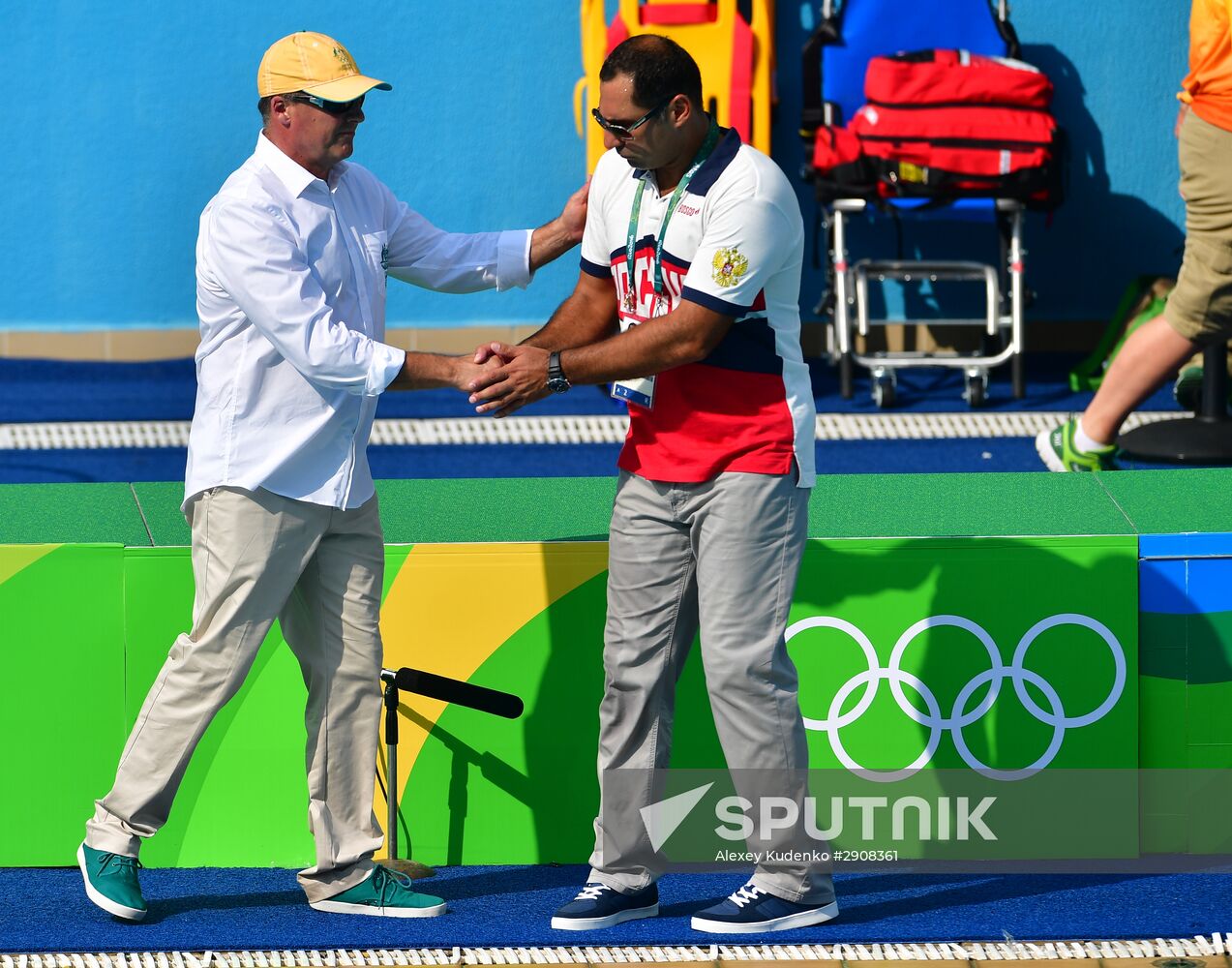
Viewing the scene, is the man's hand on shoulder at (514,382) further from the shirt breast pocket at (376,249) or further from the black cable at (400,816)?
the black cable at (400,816)

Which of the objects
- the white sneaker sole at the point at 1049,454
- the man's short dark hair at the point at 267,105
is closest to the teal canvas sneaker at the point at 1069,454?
the white sneaker sole at the point at 1049,454

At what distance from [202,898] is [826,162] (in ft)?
14.3

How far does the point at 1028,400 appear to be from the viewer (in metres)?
6.94

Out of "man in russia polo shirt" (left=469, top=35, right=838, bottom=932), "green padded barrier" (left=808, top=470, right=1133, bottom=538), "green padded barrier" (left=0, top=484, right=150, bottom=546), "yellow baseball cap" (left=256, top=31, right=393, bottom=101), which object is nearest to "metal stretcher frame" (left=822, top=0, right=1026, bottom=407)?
"green padded barrier" (left=808, top=470, right=1133, bottom=538)

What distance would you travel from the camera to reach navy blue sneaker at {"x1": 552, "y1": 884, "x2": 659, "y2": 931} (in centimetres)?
327

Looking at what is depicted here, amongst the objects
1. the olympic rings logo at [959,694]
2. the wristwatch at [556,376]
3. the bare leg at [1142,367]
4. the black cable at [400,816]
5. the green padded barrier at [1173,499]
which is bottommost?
the black cable at [400,816]

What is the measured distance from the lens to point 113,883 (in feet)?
10.7

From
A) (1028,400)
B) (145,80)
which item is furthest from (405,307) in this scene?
(1028,400)

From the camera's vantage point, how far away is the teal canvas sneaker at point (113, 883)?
3.25 meters

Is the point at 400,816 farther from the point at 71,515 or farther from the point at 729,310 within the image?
the point at 729,310

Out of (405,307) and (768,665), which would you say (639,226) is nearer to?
(768,665)

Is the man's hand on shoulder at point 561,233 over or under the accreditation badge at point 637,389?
over

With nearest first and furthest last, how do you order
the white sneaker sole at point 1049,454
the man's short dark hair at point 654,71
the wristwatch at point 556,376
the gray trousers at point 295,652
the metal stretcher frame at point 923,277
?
1. the man's short dark hair at point 654,71
2. the gray trousers at point 295,652
3. the wristwatch at point 556,376
4. the white sneaker sole at point 1049,454
5. the metal stretcher frame at point 923,277

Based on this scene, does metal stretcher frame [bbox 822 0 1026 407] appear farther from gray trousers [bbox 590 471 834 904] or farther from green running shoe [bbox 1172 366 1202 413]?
gray trousers [bbox 590 471 834 904]
